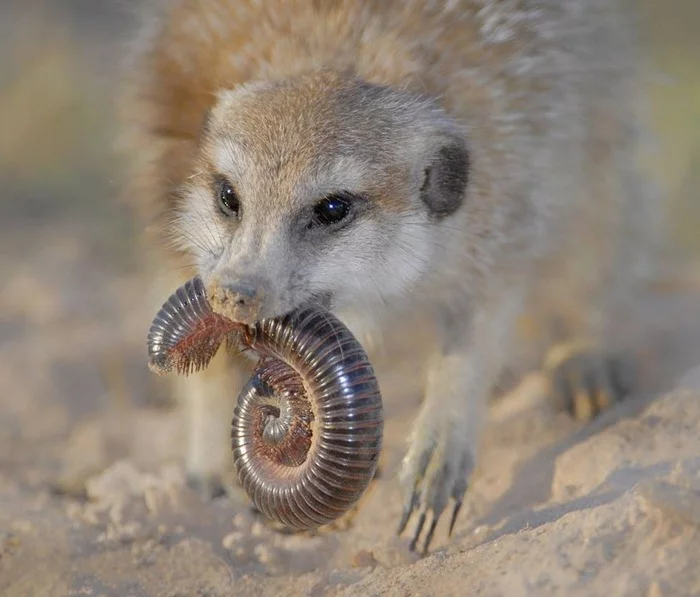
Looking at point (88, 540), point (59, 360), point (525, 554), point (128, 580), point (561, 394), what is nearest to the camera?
point (525, 554)

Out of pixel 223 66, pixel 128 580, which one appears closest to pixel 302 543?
pixel 128 580

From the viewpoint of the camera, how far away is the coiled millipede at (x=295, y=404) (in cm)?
212

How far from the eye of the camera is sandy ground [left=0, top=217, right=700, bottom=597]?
1.88 m

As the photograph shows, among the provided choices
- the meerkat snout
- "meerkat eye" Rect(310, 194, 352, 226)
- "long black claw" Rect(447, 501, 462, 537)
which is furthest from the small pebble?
"meerkat eye" Rect(310, 194, 352, 226)

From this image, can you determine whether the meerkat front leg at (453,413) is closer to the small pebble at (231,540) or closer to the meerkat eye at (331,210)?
the small pebble at (231,540)

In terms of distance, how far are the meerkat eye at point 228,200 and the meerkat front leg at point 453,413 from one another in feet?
2.89

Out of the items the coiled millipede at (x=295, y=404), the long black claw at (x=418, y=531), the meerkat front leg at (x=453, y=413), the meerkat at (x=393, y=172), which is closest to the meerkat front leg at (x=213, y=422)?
the meerkat at (x=393, y=172)

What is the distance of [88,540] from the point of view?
8.73 feet

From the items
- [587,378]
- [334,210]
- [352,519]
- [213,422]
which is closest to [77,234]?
[213,422]

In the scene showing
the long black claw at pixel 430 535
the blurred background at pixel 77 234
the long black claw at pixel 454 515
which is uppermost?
the blurred background at pixel 77 234

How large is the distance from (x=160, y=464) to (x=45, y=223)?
8.99 feet

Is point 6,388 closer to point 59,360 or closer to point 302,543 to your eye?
point 59,360

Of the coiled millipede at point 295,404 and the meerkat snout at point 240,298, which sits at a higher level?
the meerkat snout at point 240,298

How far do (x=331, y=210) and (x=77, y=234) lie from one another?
358 centimetres
